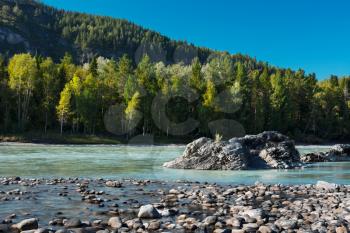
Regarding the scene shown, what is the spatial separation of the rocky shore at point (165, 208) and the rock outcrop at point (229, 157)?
13327 mm

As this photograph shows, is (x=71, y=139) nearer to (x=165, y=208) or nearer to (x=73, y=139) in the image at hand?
(x=73, y=139)

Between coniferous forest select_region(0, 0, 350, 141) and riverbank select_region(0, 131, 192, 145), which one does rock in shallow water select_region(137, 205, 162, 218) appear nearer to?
riverbank select_region(0, 131, 192, 145)

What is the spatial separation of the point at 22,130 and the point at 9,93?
8748mm

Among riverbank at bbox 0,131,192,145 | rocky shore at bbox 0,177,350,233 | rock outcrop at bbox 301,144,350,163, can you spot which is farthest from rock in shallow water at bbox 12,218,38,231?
riverbank at bbox 0,131,192,145

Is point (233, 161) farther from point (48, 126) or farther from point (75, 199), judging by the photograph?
point (48, 126)

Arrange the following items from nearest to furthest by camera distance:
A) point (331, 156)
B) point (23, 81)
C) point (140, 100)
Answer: point (331, 156) → point (23, 81) → point (140, 100)

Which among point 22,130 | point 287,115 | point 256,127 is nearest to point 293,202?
point 22,130

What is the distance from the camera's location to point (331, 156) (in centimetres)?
A: 5447

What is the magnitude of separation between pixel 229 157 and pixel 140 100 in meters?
64.0

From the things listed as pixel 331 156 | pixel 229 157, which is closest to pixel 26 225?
pixel 229 157

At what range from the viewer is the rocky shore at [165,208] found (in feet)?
43.4

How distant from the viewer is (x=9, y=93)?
310ft

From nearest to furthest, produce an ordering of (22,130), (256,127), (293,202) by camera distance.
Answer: (293,202) → (22,130) → (256,127)

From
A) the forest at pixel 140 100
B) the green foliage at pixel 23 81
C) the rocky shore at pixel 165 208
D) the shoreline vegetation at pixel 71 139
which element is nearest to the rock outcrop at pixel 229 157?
the rocky shore at pixel 165 208
